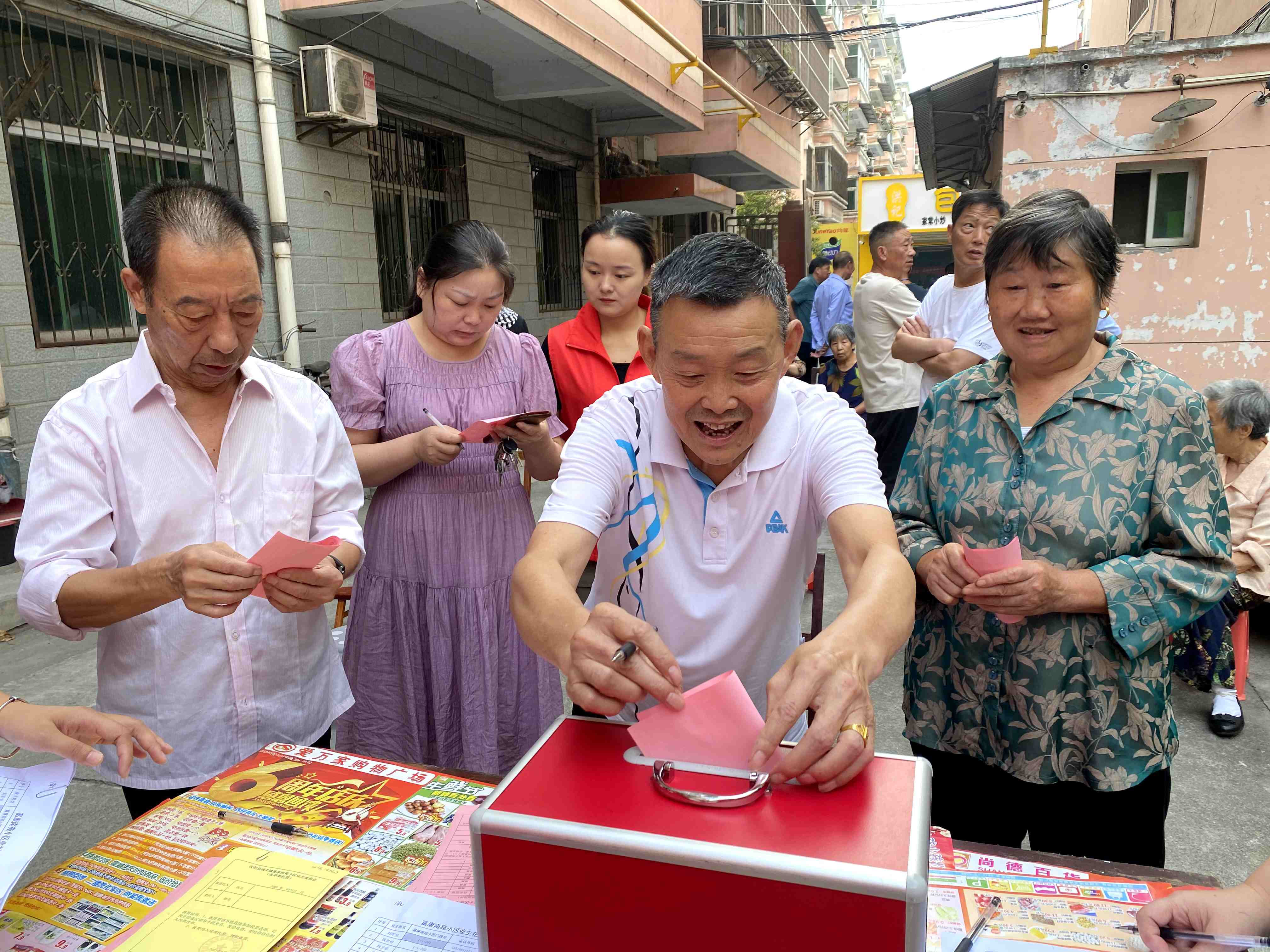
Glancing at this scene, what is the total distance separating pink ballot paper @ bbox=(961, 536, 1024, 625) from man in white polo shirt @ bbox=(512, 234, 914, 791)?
9.7 inches

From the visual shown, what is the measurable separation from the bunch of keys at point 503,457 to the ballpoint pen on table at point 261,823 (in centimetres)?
120

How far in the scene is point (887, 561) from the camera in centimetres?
129

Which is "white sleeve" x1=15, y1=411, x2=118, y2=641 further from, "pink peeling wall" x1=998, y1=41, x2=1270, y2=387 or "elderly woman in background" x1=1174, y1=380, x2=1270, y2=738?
"pink peeling wall" x1=998, y1=41, x2=1270, y2=387

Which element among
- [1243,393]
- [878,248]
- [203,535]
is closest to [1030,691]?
[203,535]

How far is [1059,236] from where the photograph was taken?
159 cm

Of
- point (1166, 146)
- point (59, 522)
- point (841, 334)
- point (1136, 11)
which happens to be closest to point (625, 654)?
point (59, 522)

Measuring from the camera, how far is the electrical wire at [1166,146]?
628 centimetres

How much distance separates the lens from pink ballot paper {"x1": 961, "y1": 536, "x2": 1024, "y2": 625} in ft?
4.80

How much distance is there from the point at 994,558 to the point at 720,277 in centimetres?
70

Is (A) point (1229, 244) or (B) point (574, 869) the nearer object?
(B) point (574, 869)

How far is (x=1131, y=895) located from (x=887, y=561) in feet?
1.81

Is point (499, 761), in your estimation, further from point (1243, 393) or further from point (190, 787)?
point (1243, 393)

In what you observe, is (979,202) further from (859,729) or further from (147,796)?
(147,796)

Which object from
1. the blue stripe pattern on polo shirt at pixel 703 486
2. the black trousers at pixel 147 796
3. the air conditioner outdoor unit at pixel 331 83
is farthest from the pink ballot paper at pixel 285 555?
the air conditioner outdoor unit at pixel 331 83
